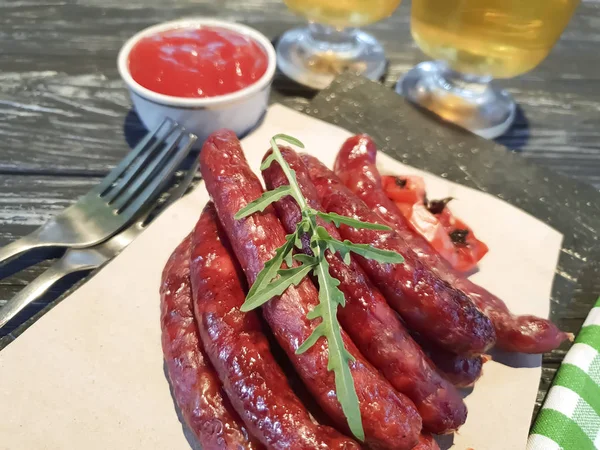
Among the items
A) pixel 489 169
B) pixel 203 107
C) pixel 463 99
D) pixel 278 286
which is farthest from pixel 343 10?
pixel 278 286

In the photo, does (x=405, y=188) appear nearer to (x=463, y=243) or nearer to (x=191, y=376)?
(x=463, y=243)

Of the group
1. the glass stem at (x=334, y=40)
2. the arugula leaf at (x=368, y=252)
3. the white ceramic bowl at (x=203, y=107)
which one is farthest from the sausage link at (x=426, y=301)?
the glass stem at (x=334, y=40)

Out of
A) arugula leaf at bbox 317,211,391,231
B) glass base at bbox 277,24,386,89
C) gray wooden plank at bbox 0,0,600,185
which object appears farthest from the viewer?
glass base at bbox 277,24,386,89

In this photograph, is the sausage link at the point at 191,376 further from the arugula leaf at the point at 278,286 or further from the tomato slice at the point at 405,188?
the tomato slice at the point at 405,188

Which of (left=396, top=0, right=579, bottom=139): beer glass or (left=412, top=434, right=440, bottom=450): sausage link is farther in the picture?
(left=396, top=0, right=579, bottom=139): beer glass

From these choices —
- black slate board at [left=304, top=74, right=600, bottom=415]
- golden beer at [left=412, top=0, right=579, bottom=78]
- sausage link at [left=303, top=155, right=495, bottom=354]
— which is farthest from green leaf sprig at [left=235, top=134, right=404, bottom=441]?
golden beer at [left=412, top=0, right=579, bottom=78]

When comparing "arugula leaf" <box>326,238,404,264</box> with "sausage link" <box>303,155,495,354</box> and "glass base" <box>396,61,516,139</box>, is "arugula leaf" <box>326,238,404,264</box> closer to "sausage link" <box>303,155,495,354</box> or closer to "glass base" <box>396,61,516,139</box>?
"sausage link" <box>303,155,495,354</box>

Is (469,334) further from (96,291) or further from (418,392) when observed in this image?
(96,291)
